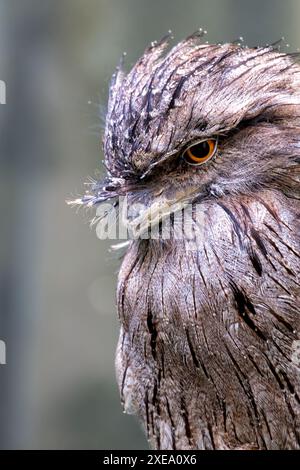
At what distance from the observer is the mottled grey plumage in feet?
4.82

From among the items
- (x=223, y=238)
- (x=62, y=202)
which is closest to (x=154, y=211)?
(x=223, y=238)

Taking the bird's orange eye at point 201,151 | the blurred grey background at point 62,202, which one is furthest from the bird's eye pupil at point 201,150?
the blurred grey background at point 62,202

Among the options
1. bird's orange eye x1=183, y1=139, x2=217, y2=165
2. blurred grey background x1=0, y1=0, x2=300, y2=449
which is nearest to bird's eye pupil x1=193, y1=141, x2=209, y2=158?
bird's orange eye x1=183, y1=139, x2=217, y2=165

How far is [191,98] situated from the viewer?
1.48 m

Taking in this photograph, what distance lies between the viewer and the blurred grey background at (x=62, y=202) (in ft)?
10.3

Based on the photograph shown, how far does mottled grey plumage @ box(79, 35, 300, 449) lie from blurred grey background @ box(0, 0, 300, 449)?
1.52 m

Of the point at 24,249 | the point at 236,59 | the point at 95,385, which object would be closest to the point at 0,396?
the point at 95,385

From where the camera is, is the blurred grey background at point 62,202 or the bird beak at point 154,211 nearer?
the bird beak at point 154,211

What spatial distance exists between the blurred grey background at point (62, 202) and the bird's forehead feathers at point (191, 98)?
4.88 ft

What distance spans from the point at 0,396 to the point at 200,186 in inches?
92.8

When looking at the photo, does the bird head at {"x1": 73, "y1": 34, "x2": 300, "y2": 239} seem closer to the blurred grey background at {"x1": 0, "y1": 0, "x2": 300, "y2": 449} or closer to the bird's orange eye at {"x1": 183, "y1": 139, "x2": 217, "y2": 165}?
the bird's orange eye at {"x1": 183, "y1": 139, "x2": 217, "y2": 165}

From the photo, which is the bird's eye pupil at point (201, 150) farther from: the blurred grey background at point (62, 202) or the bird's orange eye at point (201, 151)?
the blurred grey background at point (62, 202)

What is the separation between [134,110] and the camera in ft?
5.06

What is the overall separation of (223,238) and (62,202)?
6.30 ft
